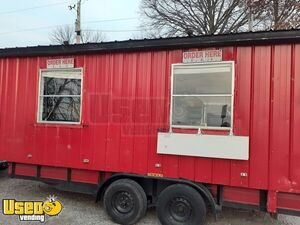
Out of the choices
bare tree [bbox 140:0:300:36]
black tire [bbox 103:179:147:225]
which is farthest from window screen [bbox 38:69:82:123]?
bare tree [bbox 140:0:300:36]

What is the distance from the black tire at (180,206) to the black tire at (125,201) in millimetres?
328

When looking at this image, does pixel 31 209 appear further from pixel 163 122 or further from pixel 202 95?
pixel 202 95

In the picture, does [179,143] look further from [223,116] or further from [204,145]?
[223,116]

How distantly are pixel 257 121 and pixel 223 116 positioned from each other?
0.52 meters

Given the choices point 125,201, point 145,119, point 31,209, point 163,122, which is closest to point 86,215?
point 125,201

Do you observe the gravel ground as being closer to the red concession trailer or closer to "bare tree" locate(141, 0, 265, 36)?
the red concession trailer

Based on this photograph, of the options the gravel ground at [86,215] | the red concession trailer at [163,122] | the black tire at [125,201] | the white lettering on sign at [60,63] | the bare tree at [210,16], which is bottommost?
the gravel ground at [86,215]

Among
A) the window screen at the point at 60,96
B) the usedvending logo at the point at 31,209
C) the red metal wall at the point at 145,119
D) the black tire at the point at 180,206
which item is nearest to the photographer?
the red metal wall at the point at 145,119

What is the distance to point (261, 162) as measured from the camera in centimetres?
489

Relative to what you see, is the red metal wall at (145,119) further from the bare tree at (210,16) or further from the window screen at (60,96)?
the bare tree at (210,16)

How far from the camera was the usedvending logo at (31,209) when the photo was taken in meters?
5.78

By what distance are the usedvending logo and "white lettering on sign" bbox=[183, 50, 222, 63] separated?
12.0ft

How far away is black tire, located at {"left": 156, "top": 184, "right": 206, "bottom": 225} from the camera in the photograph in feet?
16.8

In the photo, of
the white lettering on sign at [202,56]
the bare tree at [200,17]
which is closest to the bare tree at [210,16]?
the bare tree at [200,17]
